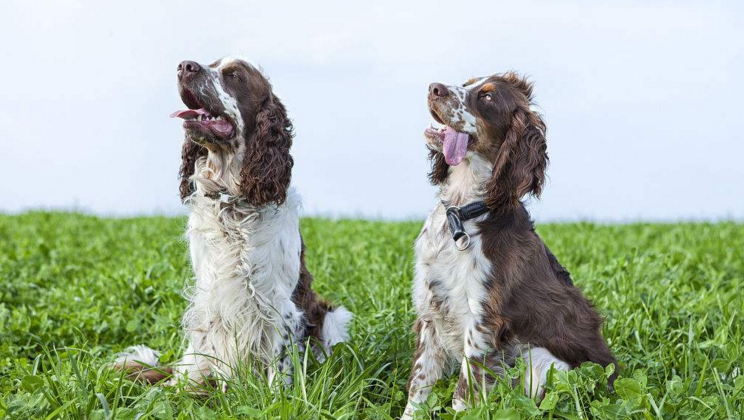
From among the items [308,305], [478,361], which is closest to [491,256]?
[478,361]

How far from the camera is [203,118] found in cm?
495

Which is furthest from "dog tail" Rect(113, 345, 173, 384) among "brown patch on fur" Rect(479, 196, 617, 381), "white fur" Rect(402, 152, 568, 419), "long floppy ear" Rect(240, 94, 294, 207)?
"brown patch on fur" Rect(479, 196, 617, 381)

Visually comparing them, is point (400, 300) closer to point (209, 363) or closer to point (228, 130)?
point (209, 363)

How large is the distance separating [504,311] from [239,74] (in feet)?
7.08

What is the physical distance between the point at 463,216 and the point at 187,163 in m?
2.00

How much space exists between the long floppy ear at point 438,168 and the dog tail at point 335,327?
1.36 meters

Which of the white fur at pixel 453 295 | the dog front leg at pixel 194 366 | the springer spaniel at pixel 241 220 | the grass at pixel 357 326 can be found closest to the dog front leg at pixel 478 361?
the white fur at pixel 453 295

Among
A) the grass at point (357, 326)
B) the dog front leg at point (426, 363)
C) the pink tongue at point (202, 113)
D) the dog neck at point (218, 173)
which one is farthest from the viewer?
the dog neck at point (218, 173)

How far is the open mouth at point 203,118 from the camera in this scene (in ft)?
16.1

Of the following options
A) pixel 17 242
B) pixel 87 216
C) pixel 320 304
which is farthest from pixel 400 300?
pixel 87 216

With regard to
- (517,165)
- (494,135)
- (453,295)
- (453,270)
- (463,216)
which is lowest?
(453,295)

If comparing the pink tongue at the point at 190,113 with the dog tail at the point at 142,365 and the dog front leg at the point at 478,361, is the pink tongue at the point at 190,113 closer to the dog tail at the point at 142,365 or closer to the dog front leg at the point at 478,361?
the dog tail at the point at 142,365

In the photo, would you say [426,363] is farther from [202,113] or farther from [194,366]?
[202,113]

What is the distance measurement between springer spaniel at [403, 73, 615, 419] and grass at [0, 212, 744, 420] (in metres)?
0.20
